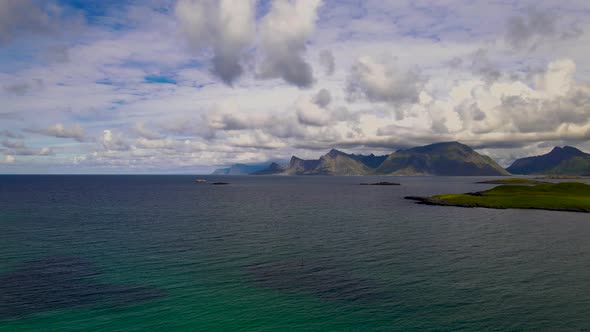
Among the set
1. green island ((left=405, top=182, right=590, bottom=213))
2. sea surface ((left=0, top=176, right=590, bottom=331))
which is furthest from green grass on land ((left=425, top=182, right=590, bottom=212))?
sea surface ((left=0, top=176, right=590, bottom=331))

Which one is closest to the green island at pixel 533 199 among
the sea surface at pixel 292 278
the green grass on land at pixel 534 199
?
the green grass on land at pixel 534 199

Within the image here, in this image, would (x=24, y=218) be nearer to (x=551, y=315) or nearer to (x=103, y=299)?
(x=103, y=299)

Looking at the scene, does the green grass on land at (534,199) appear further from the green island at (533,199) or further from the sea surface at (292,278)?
the sea surface at (292,278)

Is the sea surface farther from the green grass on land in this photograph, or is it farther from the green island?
the green grass on land

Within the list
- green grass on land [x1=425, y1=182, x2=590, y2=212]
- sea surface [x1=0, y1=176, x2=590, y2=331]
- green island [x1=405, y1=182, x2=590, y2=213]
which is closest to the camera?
sea surface [x1=0, y1=176, x2=590, y2=331]

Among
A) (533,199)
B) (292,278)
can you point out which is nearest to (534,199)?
(533,199)

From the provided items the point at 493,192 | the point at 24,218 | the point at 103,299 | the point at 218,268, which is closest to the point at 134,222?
the point at 24,218
